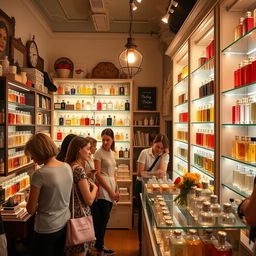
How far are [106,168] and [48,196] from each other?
5.33 feet

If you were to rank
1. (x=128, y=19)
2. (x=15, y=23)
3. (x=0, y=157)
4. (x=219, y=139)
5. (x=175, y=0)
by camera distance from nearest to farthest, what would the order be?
(x=219, y=139)
(x=0, y=157)
(x=175, y=0)
(x=15, y=23)
(x=128, y=19)

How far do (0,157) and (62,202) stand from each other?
4.33 ft

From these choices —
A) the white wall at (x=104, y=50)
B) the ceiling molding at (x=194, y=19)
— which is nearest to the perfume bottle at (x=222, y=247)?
the ceiling molding at (x=194, y=19)

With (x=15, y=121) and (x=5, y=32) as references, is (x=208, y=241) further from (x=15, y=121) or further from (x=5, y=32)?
(x=5, y=32)

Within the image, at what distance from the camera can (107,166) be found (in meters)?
3.68

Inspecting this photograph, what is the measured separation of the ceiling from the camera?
4.52 m

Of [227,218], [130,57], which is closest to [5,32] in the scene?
[130,57]

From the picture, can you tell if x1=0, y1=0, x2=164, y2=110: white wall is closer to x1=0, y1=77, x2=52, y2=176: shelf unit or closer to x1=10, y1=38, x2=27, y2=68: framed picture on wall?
x1=10, y1=38, x2=27, y2=68: framed picture on wall

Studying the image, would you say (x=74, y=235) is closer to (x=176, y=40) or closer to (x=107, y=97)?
(x=176, y=40)

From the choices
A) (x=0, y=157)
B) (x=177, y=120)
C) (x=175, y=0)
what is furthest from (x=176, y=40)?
(x=0, y=157)

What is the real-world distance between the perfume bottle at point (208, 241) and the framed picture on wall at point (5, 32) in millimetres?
3165

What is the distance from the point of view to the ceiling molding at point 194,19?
2.63m

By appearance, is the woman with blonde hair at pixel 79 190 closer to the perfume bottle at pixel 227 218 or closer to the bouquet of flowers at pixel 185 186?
the bouquet of flowers at pixel 185 186

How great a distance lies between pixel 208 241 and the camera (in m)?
1.65
